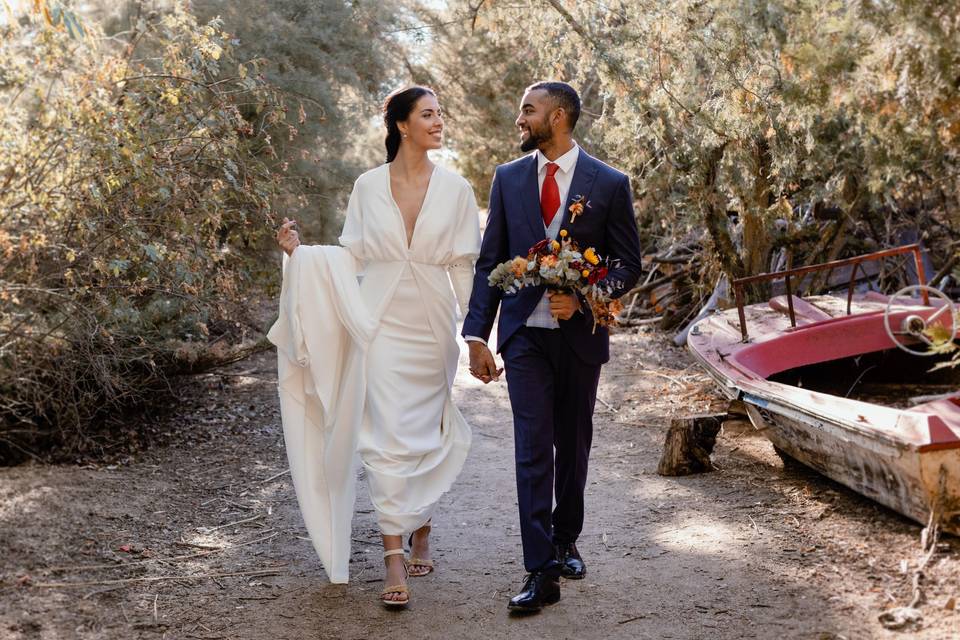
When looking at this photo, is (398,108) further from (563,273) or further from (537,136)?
(563,273)

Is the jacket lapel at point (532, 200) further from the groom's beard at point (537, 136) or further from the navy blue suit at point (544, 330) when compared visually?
the groom's beard at point (537, 136)

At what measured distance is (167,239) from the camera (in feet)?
24.9

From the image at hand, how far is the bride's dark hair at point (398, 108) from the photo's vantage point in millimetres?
5113

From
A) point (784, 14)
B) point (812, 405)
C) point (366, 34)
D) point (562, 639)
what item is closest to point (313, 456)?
point (562, 639)

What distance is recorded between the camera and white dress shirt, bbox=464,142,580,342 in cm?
473

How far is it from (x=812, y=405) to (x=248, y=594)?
130 inches

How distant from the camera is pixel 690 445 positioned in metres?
7.02

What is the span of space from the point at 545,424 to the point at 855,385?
431 centimetres

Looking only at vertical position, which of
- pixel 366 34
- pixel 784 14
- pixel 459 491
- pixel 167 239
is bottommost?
pixel 459 491

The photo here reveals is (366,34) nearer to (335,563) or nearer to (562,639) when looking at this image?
(335,563)

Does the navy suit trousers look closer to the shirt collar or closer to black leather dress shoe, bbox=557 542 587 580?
black leather dress shoe, bbox=557 542 587 580

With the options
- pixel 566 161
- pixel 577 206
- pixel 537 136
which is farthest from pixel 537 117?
pixel 577 206

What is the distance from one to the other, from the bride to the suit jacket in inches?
15.6

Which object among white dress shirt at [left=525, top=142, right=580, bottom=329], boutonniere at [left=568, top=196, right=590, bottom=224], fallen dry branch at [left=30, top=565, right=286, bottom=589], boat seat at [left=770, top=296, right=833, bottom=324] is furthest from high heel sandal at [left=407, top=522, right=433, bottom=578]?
boat seat at [left=770, top=296, right=833, bottom=324]
